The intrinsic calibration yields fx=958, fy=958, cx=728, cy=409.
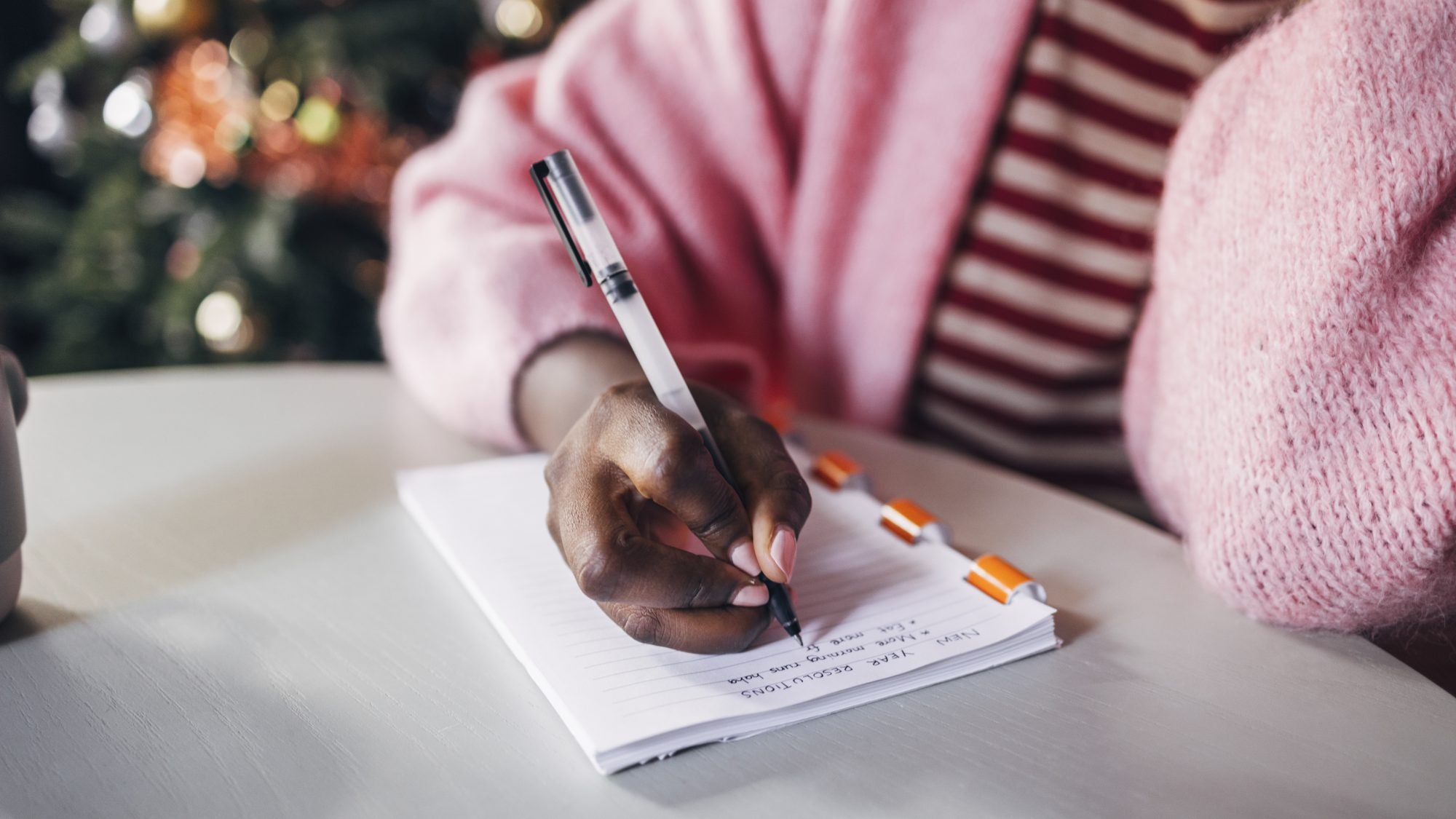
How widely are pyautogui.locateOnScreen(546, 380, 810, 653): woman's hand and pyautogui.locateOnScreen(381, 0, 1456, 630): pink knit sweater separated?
178 millimetres

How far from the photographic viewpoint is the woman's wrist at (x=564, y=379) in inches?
19.9

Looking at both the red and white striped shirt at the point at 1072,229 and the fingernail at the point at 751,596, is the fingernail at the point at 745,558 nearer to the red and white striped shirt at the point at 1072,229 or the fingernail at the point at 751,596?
the fingernail at the point at 751,596

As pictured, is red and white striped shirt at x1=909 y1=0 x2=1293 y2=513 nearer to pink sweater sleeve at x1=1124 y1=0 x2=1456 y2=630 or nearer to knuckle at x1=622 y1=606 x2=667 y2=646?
pink sweater sleeve at x1=1124 y1=0 x2=1456 y2=630

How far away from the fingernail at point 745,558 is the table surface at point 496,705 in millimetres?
61

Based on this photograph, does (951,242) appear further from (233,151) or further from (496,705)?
(233,151)

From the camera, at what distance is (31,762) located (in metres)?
0.31

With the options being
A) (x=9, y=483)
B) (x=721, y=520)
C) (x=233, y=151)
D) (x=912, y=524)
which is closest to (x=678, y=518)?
(x=721, y=520)

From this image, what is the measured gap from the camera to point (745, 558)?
1.17 feet

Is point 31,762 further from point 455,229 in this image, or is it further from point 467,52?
point 467,52

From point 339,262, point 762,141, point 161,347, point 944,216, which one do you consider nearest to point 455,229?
point 762,141

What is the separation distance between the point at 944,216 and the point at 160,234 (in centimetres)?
115

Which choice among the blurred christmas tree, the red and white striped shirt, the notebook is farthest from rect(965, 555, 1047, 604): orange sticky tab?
the blurred christmas tree

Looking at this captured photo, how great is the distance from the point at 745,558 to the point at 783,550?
15mm

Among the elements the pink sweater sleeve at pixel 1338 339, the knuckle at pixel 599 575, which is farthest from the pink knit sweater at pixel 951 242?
the knuckle at pixel 599 575
